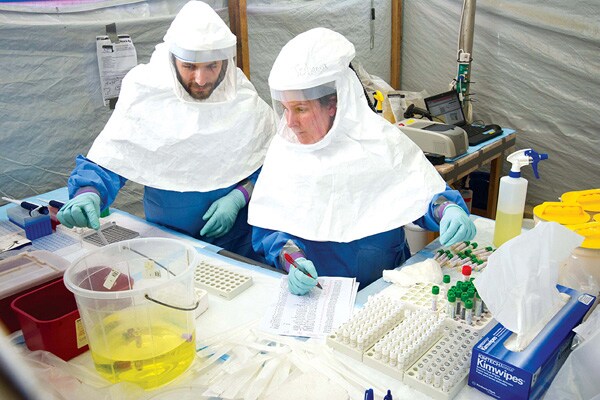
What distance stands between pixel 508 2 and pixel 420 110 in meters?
0.97

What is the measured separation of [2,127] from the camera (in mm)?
1909

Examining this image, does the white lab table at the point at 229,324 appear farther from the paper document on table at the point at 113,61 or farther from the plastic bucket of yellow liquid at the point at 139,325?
the paper document on table at the point at 113,61

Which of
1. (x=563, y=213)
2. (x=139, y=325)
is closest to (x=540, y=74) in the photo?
(x=563, y=213)

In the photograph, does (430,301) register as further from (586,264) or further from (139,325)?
(139,325)

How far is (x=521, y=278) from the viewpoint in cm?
92

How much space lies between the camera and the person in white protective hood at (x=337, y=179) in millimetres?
1406

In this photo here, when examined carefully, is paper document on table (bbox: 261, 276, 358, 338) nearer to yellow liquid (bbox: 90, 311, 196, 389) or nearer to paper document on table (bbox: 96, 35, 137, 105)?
yellow liquid (bbox: 90, 311, 196, 389)

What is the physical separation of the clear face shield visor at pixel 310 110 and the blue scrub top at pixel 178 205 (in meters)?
0.44

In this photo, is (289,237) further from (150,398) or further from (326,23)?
(326,23)

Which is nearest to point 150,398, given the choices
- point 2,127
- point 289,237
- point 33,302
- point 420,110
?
point 33,302

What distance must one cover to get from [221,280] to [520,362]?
736mm

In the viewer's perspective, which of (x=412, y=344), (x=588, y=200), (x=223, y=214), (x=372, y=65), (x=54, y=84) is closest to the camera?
(x=412, y=344)

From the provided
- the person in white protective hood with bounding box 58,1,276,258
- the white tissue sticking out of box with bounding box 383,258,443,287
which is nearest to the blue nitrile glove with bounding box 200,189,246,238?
the person in white protective hood with bounding box 58,1,276,258

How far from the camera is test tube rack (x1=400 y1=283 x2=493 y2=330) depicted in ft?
3.47
